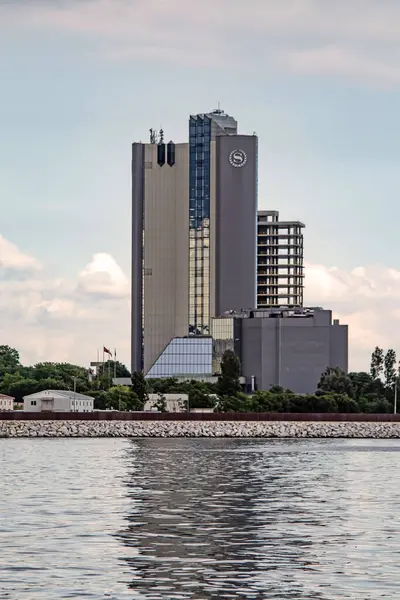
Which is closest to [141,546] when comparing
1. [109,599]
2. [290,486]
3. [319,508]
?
[109,599]

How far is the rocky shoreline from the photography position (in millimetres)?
173812

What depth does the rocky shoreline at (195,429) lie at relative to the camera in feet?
570

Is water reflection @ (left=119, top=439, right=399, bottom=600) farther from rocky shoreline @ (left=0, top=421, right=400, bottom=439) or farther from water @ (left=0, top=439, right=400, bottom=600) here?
rocky shoreline @ (left=0, top=421, right=400, bottom=439)

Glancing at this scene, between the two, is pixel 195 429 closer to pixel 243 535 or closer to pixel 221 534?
pixel 221 534

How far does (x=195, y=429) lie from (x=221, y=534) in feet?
440

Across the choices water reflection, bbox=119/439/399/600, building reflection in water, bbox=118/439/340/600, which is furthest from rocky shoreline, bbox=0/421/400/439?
building reflection in water, bbox=118/439/340/600

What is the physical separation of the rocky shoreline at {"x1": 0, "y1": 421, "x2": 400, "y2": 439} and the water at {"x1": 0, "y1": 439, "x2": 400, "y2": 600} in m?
91.6

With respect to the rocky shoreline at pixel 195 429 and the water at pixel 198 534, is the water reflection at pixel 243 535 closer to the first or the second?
the water at pixel 198 534

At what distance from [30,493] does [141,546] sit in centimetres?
2145

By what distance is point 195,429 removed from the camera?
A: 177m

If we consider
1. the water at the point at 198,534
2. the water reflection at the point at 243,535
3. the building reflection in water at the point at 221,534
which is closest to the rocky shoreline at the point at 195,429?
the water at the point at 198,534

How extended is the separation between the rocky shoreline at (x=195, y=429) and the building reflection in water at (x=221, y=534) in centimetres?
9362

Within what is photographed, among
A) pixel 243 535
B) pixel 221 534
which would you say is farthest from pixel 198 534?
pixel 243 535

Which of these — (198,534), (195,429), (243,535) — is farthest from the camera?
(195,429)
